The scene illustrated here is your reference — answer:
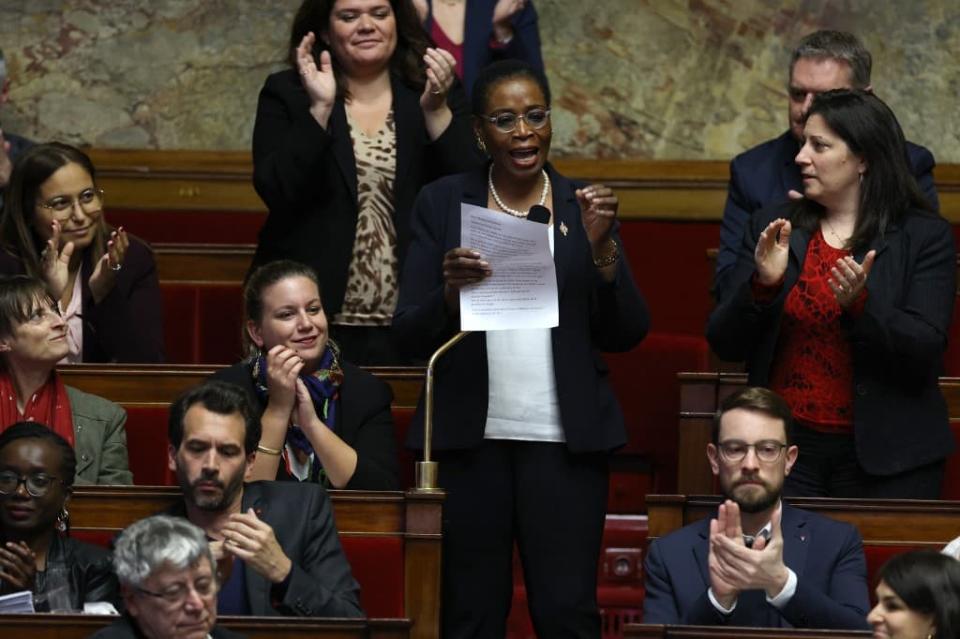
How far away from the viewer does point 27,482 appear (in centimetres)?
342

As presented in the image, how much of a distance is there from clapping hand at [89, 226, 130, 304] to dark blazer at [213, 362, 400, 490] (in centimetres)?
53

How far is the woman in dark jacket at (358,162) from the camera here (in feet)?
13.9

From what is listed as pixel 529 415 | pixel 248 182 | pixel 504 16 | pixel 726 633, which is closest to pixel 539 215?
pixel 529 415

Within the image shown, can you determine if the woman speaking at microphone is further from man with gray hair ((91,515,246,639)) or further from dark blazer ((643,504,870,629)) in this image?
man with gray hair ((91,515,246,639))

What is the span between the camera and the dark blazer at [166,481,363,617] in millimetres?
3316

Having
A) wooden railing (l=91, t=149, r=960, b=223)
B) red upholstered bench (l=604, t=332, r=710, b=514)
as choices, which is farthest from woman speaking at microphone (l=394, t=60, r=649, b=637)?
wooden railing (l=91, t=149, r=960, b=223)

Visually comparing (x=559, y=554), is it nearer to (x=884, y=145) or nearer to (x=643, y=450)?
(x=884, y=145)

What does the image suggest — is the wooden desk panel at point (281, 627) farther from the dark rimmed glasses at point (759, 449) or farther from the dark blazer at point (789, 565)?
the dark rimmed glasses at point (759, 449)

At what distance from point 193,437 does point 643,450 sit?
1730 millimetres

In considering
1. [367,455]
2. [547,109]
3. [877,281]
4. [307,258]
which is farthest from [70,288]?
[877,281]

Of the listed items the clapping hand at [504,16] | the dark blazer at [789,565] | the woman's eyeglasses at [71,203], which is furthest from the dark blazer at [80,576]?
the clapping hand at [504,16]

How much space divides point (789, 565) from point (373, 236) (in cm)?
123

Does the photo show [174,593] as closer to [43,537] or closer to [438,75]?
[43,537]

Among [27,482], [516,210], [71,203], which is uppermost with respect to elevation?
[71,203]
